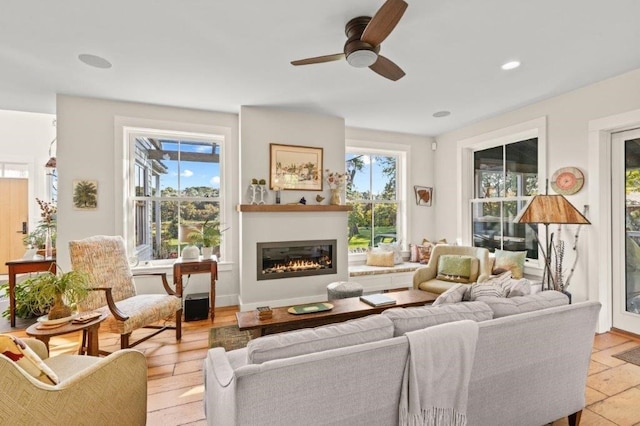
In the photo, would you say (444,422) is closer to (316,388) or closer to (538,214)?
(316,388)

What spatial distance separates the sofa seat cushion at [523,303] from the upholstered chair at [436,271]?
5.55ft

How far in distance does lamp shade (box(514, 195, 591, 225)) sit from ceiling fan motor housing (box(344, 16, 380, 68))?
198cm

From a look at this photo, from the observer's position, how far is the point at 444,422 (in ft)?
4.27

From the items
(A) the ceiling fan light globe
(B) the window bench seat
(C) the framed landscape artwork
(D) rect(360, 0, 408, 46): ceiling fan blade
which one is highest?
(D) rect(360, 0, 408, 46): ceiling fan blade

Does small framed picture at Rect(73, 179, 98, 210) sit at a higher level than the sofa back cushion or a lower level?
higher

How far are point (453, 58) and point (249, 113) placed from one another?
7.94 ft

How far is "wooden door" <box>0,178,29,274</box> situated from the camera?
516cm

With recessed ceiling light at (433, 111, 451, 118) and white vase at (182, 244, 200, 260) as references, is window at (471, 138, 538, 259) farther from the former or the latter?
white vase at (182, 244, 200, 260)

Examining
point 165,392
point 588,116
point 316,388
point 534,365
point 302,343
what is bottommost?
point 165,392

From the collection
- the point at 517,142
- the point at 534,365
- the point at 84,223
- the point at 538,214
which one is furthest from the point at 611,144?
the point at 84,223

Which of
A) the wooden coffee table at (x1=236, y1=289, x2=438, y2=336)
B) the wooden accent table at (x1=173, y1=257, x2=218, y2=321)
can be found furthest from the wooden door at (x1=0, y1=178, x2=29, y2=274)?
the wooden coffee table at (x1=236, y1=289, x2=438, y2=336)

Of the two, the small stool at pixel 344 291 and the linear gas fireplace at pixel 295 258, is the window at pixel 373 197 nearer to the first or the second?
the linear gas fireplace at pixel 295 258

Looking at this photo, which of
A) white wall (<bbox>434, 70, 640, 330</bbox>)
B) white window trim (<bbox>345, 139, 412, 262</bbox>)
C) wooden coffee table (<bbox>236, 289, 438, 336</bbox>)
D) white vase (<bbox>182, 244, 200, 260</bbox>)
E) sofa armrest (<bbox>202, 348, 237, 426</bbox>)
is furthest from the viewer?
white window trim (<bbox>345, 139, 412, 262</bbox>)

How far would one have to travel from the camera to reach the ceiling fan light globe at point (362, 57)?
2031 millimetres
